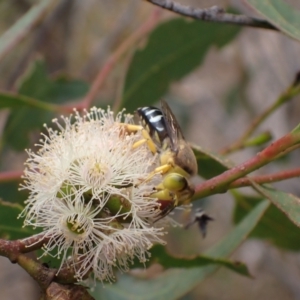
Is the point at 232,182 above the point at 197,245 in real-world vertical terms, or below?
above

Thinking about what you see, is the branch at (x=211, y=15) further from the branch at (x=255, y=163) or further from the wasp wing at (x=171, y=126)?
the branch at (x=255, y=163)

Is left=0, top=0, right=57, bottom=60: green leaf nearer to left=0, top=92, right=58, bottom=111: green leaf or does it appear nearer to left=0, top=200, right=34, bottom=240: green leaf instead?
left=0, top=92, right=58, bottom=111: green leaf

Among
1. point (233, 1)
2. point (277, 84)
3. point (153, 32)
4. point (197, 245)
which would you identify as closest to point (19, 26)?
point (153, 32)

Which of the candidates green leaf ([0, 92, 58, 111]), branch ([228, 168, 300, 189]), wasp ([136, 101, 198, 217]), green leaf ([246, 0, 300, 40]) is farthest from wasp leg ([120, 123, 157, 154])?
green leaf ([0, 92, 58, 111])

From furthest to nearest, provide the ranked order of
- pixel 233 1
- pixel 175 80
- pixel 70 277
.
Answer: pixel 233 1
pixel 175 80
pixel 70 277

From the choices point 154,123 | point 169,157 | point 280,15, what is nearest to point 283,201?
point 169,157

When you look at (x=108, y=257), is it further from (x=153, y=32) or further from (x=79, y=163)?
(x=153, y=32)

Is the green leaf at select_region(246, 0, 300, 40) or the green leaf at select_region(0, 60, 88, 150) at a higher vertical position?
the green leaf at select_region(246, 0, 300, 40)
